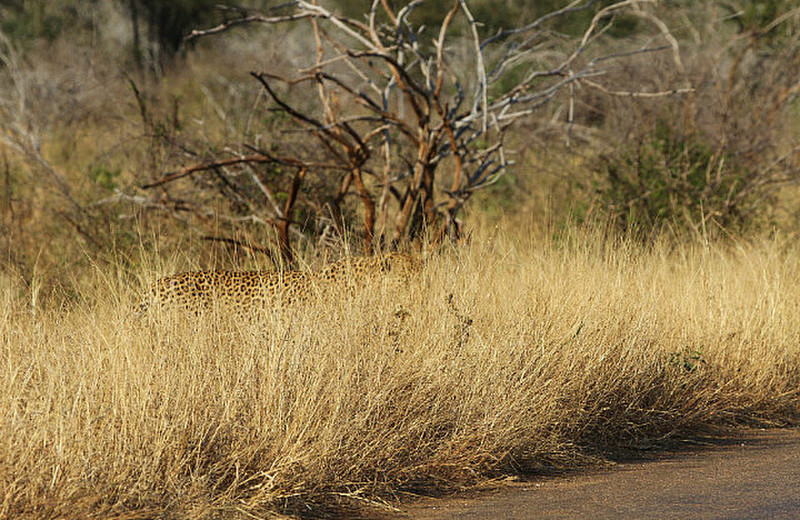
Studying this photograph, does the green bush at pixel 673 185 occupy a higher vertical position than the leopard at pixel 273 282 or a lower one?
lower

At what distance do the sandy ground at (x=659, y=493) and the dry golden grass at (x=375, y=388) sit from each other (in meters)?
0.21

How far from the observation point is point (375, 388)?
4.82 m

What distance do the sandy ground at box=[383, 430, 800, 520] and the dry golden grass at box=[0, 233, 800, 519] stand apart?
21 centimetres

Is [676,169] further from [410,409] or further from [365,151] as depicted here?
[410,409]

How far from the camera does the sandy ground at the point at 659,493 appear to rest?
441 centimetres

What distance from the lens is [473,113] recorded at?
8.43 meters

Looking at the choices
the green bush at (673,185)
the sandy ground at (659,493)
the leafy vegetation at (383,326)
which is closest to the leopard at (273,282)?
the leafy vegetation at (383,326)

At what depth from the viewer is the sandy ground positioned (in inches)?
174

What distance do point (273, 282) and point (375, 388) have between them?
6.39 ft

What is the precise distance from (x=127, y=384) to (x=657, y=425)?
9.46 feet

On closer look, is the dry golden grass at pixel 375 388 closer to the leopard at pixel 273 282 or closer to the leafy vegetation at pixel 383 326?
the leafy vegetation at pixel 383 326

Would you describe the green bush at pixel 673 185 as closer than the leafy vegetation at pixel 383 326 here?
No

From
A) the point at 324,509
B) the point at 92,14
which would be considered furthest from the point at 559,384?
the point at 92,14

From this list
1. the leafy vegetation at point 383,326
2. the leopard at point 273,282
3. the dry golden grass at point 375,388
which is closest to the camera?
the dry golden grass at point 375,388
